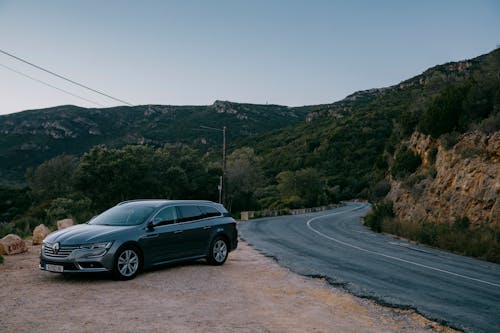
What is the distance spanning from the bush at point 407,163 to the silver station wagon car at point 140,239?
25.5m

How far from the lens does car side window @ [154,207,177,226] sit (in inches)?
418

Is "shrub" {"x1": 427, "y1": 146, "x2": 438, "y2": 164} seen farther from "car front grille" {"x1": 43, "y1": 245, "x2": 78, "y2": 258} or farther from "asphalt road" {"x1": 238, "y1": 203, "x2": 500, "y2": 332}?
"car front grille" {"x1": 43, "y1": 245, "x2": 78, "y2": 258}

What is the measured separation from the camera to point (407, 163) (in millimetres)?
35000

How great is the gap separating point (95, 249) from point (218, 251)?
373 cm

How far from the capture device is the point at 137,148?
5288 cm

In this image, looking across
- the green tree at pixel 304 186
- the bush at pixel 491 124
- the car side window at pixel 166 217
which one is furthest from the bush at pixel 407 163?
the green tree at pixel 304 186

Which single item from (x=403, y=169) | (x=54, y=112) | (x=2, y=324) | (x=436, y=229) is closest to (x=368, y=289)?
(x=2, y=324)

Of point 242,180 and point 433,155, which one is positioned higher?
point 433,155

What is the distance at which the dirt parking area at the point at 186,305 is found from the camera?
6.45 m

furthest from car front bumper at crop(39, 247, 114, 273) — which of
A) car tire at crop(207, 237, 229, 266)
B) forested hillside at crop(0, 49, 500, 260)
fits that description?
forested hillside at crop(0, 49, 500, 260)

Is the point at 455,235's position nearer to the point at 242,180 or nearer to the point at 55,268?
the point at 55,268

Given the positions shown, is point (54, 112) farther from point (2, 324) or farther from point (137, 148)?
point (2, 324)

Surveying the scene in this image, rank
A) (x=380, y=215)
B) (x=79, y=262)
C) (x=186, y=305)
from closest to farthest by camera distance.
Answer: (x=186, y=305) < (x=79, y=262) < (x=380, y=215)

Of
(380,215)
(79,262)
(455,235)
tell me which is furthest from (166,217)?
(380,215)
